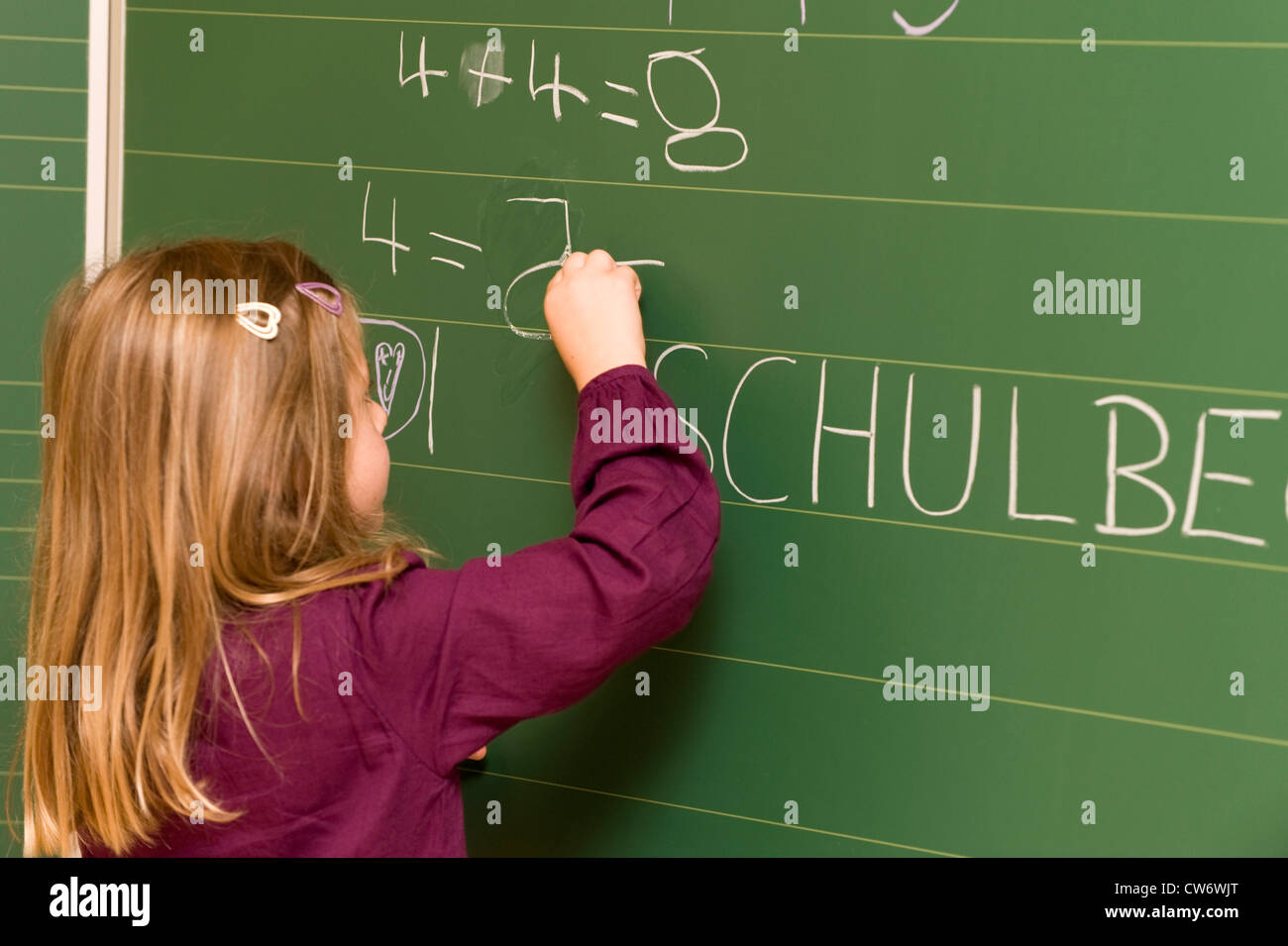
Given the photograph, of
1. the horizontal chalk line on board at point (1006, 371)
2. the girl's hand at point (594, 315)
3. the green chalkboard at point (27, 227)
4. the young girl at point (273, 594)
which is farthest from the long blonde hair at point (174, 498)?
the green chalkboard at point (27, 227)

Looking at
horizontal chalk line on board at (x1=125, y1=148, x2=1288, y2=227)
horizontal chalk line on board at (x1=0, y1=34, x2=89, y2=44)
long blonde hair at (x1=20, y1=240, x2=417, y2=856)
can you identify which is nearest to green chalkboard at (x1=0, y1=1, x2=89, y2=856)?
horizontal chalk line on board at (x1=0, y1=34, x2=89, y2=44)

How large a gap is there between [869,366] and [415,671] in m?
0.47

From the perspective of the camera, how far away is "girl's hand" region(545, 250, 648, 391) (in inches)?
40.2

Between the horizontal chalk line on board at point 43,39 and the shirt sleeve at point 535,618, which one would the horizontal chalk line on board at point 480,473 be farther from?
the horizontal chalk line on board at point 43,39

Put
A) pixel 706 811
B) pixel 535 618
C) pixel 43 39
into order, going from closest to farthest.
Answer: pixel 535 618 < pixel 706 811 < pixel 43 39

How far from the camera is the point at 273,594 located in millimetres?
911

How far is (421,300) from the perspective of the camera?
3.93 ft

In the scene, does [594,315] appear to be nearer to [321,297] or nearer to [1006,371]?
[321,297]

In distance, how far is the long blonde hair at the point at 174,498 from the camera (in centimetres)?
91

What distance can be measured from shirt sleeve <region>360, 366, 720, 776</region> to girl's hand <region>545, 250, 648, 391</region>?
13cm

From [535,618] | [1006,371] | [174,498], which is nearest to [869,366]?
[1006,371]

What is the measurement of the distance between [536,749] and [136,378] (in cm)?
55

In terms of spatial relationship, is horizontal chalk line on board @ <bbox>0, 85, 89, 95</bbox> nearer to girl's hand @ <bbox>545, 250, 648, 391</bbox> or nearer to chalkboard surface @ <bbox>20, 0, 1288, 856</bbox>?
chalkboard surface @ <bbox>20, 0, 1288, 856</bbox>

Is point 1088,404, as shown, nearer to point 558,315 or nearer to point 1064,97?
point 1064,97
